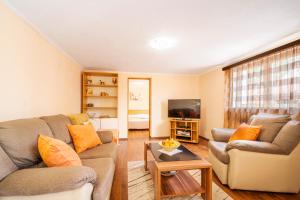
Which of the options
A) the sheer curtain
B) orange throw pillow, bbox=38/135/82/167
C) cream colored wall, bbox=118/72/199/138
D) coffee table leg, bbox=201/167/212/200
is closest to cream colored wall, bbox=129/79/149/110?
cream colored wall, bbox=118/72/199/138

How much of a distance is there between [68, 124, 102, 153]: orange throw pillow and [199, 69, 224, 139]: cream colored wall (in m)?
3.24

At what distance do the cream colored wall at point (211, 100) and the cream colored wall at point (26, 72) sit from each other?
383 centimetres

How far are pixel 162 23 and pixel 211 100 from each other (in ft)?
10.4

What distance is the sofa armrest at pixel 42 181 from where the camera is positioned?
0.95 metres

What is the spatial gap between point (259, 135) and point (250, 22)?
1599mm

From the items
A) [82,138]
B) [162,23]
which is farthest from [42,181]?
[162,23]

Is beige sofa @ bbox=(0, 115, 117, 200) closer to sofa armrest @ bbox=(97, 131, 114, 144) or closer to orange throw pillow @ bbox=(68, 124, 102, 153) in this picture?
orange throw pillow @ bbox=(68, 124, 102, 153)

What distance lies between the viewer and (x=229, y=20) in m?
1.73

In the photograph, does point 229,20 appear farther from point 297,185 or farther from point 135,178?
point 135,178

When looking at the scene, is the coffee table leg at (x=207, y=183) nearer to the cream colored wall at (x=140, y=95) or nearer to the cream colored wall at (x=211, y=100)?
the cream colored wall at (x=211, y=100)

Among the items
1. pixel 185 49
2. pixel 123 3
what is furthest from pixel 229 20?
pixel 123 3

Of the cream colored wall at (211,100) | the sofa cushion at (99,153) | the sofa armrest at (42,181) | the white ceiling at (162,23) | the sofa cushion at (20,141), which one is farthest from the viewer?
the cream colored wall at (211,100)

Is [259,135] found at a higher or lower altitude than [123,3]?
lower

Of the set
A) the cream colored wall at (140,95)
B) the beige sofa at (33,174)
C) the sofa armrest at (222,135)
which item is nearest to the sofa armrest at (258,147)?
the sofa armrest at (222,135)
